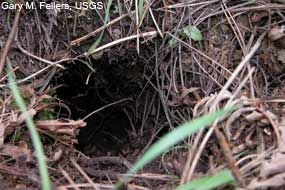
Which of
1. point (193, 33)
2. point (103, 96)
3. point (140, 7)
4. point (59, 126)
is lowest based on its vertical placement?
point (103, 96)

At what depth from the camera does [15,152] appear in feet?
4.78

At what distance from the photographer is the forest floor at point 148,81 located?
139 cm

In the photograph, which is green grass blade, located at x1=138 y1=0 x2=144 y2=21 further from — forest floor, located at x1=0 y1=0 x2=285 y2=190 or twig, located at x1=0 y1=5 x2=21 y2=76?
twig, located at x1=0 y1=5 x2=21 y2=76

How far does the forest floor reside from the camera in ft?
4.57

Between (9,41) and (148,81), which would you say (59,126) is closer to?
(9,41)

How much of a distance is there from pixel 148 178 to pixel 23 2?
980mm

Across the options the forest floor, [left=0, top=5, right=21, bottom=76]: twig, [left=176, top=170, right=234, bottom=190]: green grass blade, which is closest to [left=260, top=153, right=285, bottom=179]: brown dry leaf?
the forest floor

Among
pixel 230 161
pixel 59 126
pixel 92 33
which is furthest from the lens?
pixel 92 33

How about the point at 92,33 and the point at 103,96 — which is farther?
A: the point at 103,96

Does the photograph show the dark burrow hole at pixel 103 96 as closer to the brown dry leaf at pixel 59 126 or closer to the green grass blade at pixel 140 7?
the green grass blade at pixel 140 7

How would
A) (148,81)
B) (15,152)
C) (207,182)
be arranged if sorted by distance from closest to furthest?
(207,182)
(15,152)
(148,81)

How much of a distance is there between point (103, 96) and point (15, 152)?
0.93 meters

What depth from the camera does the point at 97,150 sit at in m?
2.48

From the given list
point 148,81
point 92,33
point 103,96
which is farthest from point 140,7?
point 103,96
